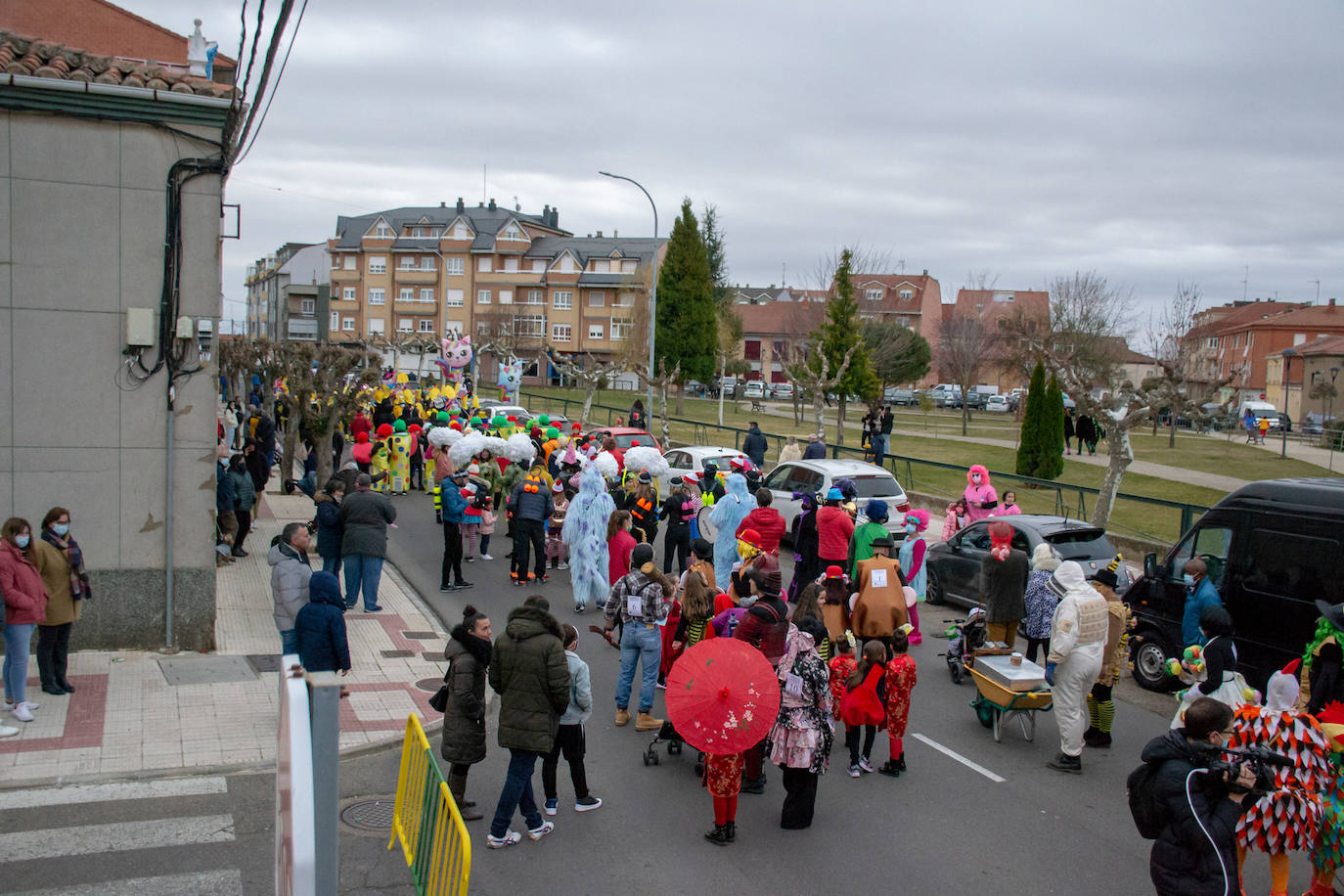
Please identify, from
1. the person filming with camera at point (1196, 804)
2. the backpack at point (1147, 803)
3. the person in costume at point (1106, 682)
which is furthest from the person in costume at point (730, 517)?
the person filming with camera at point (1196, 804)

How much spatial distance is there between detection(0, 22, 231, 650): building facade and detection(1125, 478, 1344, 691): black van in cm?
992

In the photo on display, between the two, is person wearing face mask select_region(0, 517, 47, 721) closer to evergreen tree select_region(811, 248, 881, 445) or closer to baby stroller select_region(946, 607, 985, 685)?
baby stroller select_region(946, 607, 985, 685)

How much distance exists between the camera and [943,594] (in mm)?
14367

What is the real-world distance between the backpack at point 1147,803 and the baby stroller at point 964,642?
4582 millimetres

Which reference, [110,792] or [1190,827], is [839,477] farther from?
[1190,827]

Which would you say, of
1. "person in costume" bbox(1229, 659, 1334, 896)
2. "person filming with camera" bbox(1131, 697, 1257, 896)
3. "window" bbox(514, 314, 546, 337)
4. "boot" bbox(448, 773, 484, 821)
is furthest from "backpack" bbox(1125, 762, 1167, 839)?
"window" bbox(514, 314, 546, 337)

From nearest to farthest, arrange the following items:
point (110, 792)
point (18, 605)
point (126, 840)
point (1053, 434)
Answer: point (126, 840), point (110, 792), point (18, 605), point (1053, 434)

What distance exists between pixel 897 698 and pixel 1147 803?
10.1 ft

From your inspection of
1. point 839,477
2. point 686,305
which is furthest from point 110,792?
point 686,305

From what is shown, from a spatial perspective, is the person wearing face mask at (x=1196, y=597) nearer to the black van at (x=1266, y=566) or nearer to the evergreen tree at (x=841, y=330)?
the black van at (x=1266, y=566)

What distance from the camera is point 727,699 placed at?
6453 mm

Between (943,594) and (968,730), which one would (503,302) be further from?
(968,730)

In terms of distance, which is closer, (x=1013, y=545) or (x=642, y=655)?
(x=642, y=655)

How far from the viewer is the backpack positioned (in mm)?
4918
